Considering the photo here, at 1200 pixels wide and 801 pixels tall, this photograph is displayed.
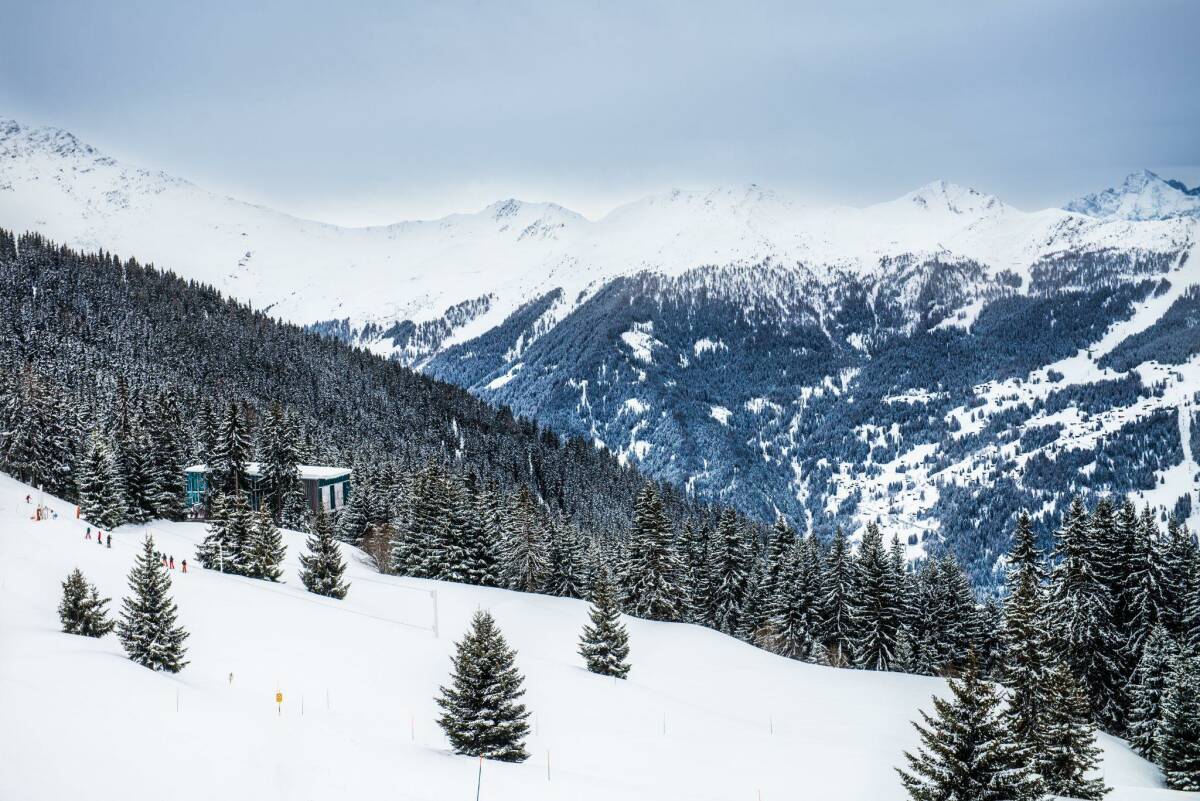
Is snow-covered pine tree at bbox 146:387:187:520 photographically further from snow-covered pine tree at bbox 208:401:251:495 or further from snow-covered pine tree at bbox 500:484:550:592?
snow-covered pine tree at bbox 500:484:550:592

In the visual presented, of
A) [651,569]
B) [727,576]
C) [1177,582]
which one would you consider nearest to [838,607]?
[727,576]

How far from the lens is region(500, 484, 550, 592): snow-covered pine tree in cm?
7131

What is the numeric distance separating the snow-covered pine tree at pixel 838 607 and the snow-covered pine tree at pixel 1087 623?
15655 millimetres

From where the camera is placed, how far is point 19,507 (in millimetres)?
58812

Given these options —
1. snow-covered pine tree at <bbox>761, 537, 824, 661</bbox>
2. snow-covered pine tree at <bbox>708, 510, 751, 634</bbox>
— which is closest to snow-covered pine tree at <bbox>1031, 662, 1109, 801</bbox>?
snow-covered pine tree at <bbox>761, 537, 824, 661</bbox>

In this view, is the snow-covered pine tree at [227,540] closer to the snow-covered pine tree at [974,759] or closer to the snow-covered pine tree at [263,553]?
the snow-covered pine tree at [263,553]

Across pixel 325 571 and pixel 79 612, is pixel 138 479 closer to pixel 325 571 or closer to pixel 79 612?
pixel 325 571

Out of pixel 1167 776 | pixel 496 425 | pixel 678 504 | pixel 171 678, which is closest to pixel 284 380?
pixel 496 425

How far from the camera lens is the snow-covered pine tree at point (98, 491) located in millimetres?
62500

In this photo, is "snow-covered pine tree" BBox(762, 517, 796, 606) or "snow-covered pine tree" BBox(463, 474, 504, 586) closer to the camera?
"snow-covered pine tree" BBox(463, 474, 504, 586)

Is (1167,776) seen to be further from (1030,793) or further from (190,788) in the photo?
(190,788)

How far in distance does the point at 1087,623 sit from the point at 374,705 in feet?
144

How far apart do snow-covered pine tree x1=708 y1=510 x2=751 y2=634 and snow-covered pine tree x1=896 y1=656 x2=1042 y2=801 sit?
4620 centimetres

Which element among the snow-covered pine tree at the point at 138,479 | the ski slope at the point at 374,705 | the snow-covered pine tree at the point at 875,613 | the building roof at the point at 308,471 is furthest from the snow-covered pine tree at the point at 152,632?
the building roof at the point at 308,471
